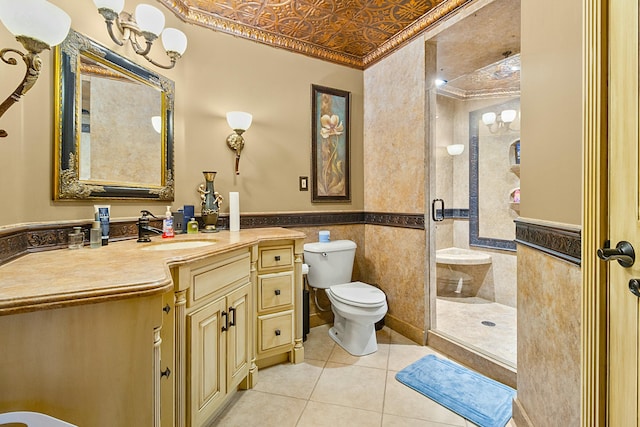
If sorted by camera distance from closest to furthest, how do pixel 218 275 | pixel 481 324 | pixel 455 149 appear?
pixel 218 275 < pixel 481 324 < pixel 455 149

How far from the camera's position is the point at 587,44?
94cm

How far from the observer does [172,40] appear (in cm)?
176

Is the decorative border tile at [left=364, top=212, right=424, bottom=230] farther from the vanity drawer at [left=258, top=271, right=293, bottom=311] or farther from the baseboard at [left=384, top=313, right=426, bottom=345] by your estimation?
the vanity drawer at [left=258, top=271, right=293, bottom=311]

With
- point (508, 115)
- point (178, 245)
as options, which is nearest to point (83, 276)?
point (178, 245)

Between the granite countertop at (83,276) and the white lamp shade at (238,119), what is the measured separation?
1132 millimetres

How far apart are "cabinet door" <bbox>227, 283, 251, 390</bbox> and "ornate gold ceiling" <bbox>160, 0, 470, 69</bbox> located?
1.94m

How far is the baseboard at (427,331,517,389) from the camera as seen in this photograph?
1.78 metres

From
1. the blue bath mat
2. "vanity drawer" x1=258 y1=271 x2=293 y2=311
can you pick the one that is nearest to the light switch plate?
"vanity drawer" x1=258 y1=271 x2=293 y2=311

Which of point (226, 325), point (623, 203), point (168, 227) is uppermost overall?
point (623, 203)

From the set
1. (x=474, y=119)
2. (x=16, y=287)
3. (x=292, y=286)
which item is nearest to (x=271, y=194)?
(x=292, y=286)

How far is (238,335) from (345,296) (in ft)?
2.70

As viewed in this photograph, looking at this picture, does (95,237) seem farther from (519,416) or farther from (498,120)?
(498,120)

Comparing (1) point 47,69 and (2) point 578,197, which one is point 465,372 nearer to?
(2) point 578,197

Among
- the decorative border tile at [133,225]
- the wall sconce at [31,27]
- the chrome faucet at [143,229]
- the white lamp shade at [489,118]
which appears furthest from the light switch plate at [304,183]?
the white lamp shade at [489,118]
